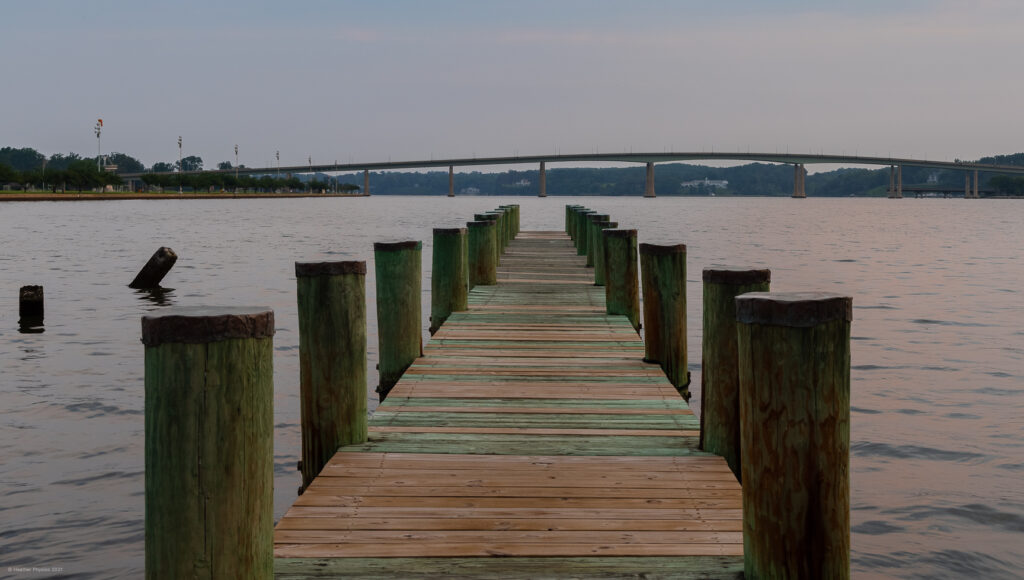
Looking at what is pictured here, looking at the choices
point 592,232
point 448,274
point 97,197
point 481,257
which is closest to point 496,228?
point 592,232

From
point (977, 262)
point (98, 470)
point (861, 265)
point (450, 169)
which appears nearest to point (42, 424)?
point (98, 470)

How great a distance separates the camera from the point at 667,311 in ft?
25.5

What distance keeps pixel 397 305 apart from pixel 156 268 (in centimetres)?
1522

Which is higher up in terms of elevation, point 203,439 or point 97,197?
point 97,197

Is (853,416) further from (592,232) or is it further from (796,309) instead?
(796,309)

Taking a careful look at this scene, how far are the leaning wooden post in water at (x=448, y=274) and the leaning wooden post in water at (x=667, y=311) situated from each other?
133 inches

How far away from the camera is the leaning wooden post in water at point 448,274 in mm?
10695

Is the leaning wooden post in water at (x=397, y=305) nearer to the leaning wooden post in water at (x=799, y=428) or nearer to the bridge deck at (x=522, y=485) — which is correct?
the bridge deck at (x=522, y=485)

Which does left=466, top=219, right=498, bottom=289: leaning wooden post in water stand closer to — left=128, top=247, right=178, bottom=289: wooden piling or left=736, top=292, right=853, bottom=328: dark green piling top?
left=128, top=247, right=178, bottom=289: wooden piling

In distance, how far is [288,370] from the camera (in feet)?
41.4

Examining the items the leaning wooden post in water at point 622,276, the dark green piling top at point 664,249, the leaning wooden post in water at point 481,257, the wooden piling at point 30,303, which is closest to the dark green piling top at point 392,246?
the dark green piling top at point 664,249

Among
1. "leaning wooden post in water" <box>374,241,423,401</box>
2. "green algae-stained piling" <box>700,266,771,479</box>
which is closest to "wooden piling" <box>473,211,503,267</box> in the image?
"leaning wooden post in water" <box>374,241,423,401</box>

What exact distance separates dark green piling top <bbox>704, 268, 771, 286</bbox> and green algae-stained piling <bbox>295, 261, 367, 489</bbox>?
1.99 m

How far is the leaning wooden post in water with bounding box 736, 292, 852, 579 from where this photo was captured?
3.32m
